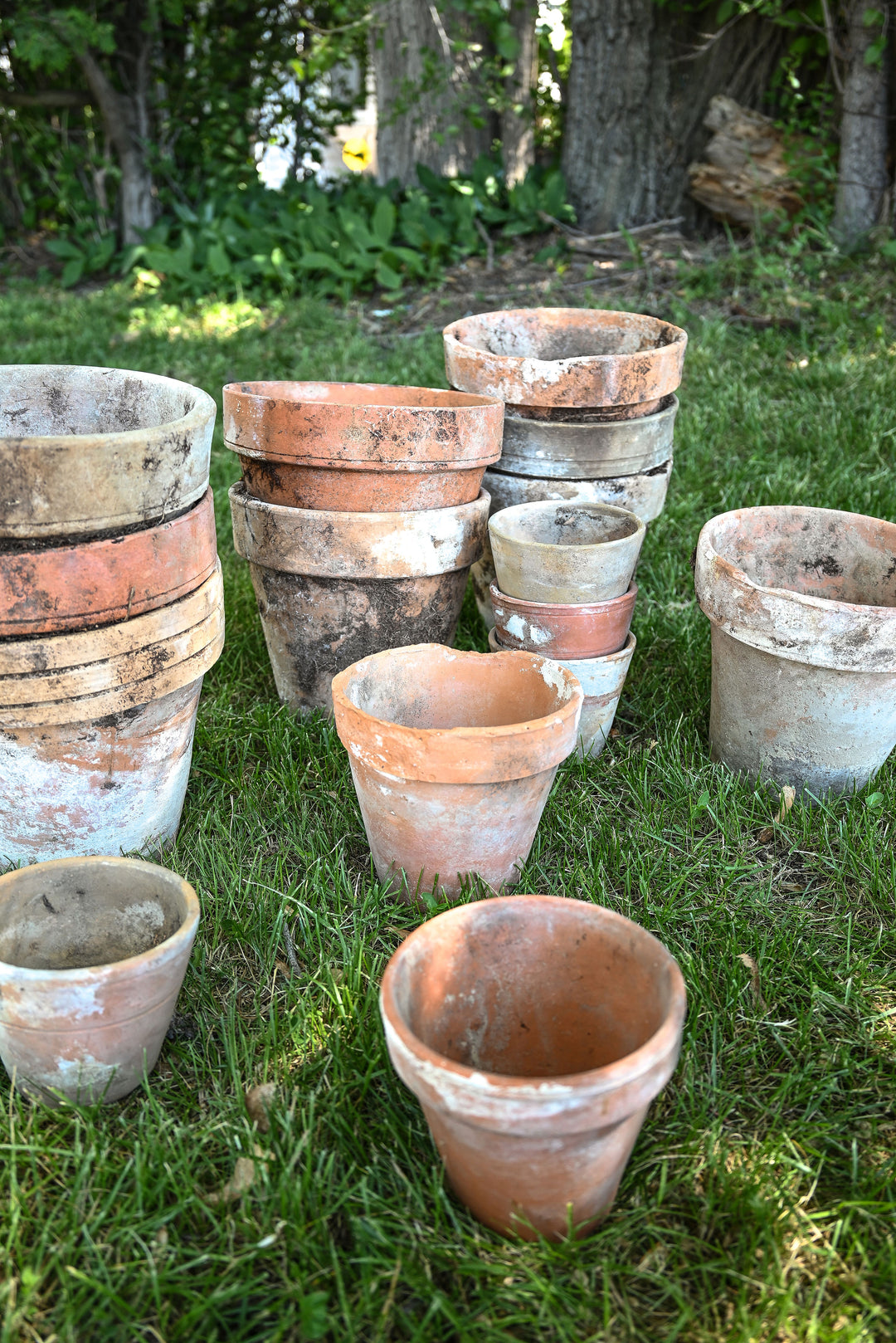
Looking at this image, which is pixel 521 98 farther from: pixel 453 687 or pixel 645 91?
pixel 453 687

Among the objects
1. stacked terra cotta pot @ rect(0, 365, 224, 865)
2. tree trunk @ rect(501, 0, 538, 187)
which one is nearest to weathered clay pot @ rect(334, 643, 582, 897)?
stacked terra cotta pot @ rect(0, 365, 224, 865)

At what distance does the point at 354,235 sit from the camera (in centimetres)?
636

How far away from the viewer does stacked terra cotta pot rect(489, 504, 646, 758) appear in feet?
8.24

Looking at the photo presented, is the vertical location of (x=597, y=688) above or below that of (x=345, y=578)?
below

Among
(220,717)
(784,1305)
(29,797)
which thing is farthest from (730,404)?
(784,1305)

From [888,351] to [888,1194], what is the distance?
424 cm

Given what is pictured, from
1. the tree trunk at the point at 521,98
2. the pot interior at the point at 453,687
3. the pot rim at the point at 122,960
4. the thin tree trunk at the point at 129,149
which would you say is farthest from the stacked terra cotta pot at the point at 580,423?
the thin tree trunk at the point at 129,149

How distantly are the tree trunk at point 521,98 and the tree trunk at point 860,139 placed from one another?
2.10 m

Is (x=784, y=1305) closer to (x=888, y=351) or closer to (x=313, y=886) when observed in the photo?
(x=313, y=886)

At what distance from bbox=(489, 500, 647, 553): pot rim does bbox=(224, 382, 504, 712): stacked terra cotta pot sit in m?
0.11

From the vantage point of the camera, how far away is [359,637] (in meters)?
2.66

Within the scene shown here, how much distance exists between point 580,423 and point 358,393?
29.0 inches

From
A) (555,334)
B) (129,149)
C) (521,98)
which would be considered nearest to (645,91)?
(521,98)

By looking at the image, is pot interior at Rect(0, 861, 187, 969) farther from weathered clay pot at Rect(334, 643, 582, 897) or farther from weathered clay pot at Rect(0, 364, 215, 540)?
weathered clay pot at Rect(0, 364, 215, 540)
